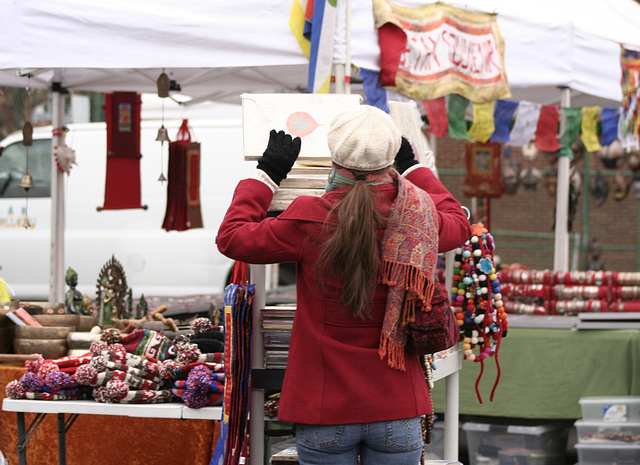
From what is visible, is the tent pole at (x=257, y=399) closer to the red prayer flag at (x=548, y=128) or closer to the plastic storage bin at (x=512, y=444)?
the plastic storage bin at (x=512, y=444)

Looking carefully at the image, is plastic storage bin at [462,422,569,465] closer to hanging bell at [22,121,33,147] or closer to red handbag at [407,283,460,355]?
red handbag at [407,283,460,355]

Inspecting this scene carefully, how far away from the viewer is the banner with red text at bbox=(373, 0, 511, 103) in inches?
184

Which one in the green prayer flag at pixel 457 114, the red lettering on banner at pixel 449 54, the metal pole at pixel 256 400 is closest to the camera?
the metal pole at pixel 256 400

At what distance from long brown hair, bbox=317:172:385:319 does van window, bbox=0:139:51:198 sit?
7108 millimetres

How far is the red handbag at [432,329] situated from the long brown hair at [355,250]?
6.3 inches

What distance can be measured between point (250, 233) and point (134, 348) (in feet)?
4.62

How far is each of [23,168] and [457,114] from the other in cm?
545

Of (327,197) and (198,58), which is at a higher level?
(198,58)

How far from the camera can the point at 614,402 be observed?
455cm

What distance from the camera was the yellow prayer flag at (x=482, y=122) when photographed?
579cm

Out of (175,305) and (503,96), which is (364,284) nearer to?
(503,96)

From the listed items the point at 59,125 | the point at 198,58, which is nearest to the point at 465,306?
the point at 198,58

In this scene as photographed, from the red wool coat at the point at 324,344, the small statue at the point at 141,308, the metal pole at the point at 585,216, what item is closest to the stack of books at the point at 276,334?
the red wool coat at the point at 324,344

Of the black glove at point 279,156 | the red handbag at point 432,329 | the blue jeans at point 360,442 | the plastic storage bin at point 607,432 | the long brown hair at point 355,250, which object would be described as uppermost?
the black glove at point 279,156
